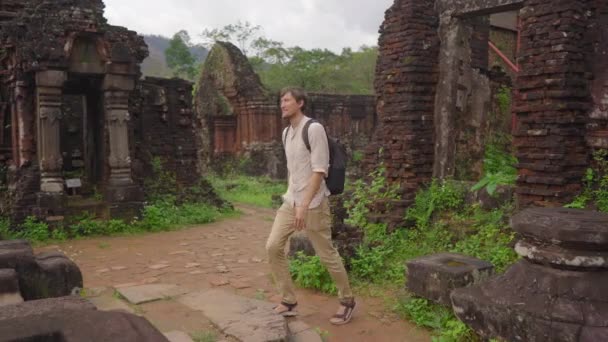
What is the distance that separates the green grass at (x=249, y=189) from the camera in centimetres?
1420

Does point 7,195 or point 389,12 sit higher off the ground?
point 389,12

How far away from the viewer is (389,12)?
7.49 m

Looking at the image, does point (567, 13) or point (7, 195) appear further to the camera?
point (7, 195)

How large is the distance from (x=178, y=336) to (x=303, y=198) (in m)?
1.35

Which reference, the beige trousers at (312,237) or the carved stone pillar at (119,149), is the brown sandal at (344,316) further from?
the carved stone pillar at (119,149)

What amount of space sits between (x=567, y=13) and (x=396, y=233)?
3.16 m

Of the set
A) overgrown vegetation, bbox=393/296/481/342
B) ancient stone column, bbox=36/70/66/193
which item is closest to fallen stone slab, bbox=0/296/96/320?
overgrown vegetation, bbox=393/296/481/342

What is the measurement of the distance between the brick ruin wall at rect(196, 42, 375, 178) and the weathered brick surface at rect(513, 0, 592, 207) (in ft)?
43.6

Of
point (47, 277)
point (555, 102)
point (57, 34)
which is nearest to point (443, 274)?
point (555, 102)

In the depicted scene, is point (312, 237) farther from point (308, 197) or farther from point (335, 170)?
point (335, 170)

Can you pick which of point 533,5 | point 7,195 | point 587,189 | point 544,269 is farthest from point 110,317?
point 7,195

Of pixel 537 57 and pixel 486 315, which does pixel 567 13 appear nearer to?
pixel 537 57

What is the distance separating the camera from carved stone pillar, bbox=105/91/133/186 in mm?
9438

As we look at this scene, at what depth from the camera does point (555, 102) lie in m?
5.36
